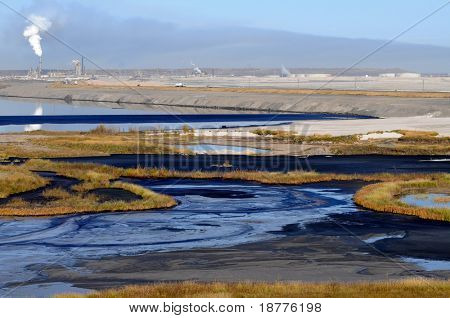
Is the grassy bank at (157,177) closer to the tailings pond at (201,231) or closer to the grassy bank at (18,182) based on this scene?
the grassy bank at (18,182)

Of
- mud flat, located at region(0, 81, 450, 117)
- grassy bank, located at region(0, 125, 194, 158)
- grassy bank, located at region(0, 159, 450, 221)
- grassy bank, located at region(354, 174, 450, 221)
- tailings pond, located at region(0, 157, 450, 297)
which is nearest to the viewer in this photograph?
tailings pond, located at region(0, 157, 450, 297)

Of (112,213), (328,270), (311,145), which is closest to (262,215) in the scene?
(112,213)

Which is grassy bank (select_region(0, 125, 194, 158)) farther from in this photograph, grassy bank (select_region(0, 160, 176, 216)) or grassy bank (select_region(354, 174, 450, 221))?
grassy bank (select_region(354, 174, 450, 221))

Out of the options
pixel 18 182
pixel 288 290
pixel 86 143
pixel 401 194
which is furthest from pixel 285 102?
pixel 288 290

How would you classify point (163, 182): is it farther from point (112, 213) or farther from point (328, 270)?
point (328, 270)

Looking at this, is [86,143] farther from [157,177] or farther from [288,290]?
[288,290]

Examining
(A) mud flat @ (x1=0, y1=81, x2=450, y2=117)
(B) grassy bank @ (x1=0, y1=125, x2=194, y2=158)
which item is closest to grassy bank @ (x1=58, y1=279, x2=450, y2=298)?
(B) grassy bank @ (x1=0, y1=125, x2=194, y2=158)

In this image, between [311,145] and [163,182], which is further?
[311,145]
